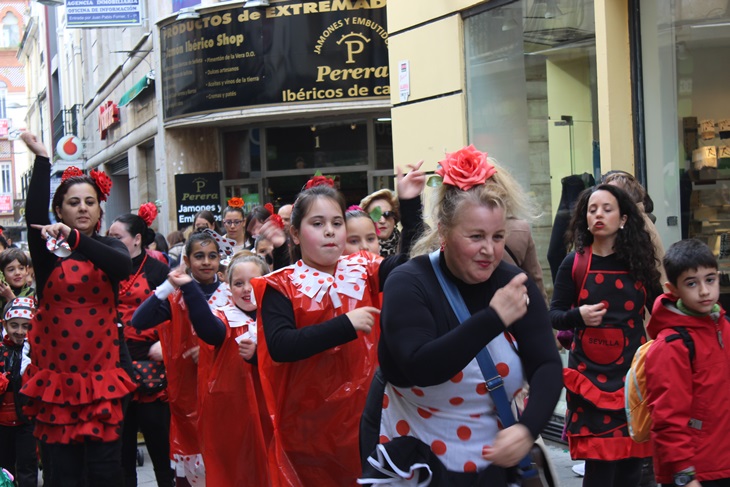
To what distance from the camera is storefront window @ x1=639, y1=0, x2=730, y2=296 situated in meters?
7.16

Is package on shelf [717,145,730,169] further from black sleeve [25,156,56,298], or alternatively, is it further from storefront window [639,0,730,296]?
black sleeve [25,156,56,298]

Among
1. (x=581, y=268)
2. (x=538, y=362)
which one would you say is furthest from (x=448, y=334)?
(x=581, y=268)

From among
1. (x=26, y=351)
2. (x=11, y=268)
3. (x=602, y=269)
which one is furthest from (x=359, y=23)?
(x=602, y=269)

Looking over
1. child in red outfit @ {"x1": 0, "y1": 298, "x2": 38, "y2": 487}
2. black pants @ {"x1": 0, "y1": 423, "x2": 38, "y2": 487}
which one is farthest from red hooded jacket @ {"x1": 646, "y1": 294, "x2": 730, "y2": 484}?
black pants @ {"x1": 0, "y1": 423, "x2": 38, "y2": 487}

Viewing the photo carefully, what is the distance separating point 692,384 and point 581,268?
1.51m

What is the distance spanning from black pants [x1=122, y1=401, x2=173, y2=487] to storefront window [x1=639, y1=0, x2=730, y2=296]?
381 cm

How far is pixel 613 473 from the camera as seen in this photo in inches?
208

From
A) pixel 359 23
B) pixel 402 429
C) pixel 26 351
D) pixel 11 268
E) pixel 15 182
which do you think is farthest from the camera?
pixel 15 182

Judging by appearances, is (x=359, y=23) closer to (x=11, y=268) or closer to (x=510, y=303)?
(x=11, y=268)

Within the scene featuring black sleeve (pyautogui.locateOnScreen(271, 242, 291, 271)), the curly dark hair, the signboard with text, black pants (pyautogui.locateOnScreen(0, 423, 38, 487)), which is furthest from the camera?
the signboard with text

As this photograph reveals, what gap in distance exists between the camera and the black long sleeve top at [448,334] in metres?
2.90

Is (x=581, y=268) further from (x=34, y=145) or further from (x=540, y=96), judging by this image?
(x=540, y=96)

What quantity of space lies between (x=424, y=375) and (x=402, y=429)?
37 cm

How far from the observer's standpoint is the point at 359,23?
16.6 meters
